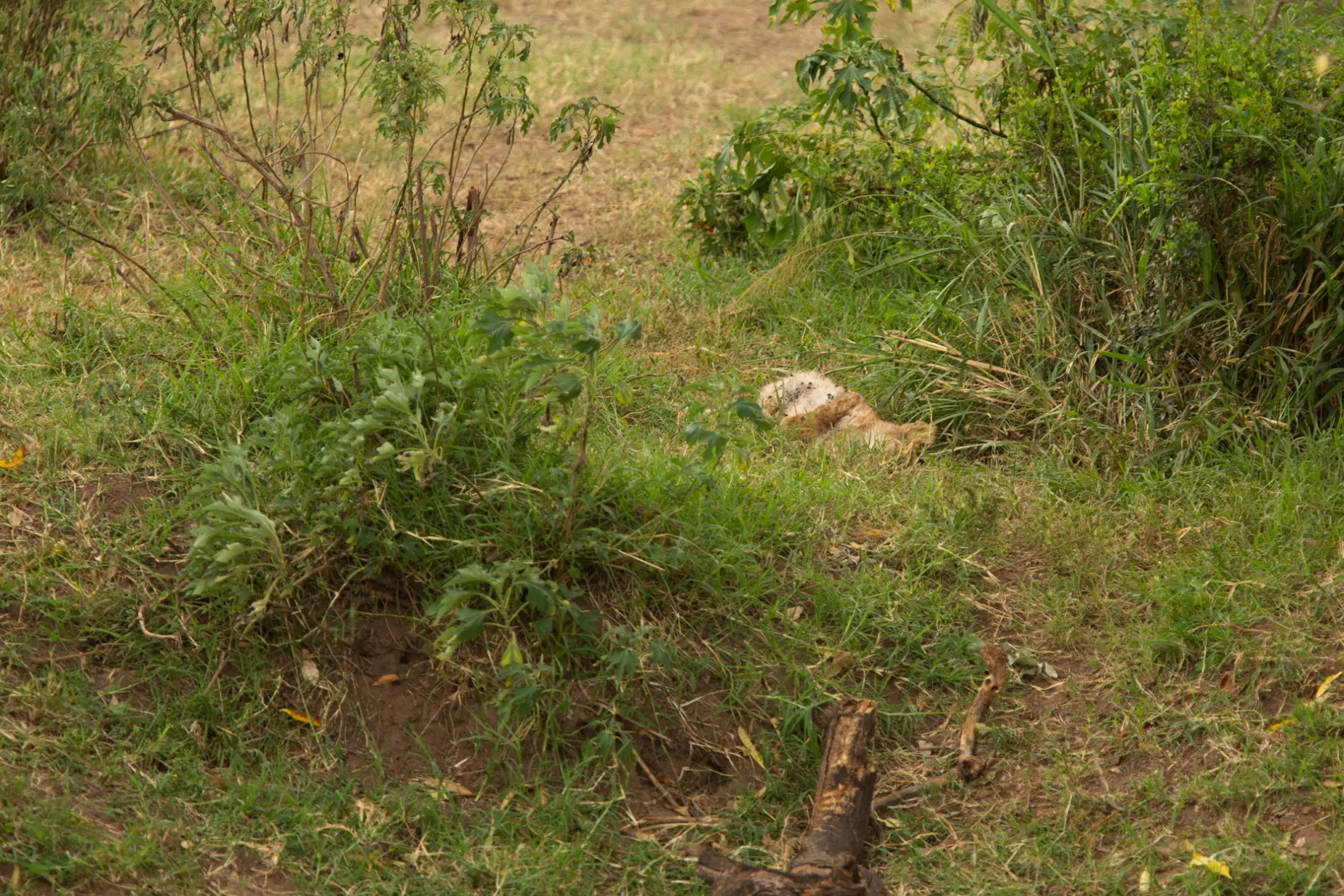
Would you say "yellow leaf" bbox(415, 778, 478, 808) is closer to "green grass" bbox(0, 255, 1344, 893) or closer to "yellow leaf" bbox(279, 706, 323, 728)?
"green grass" bbox(0, 255, 1344, 893)

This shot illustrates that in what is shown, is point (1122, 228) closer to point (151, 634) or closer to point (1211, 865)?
point (1211, 865)

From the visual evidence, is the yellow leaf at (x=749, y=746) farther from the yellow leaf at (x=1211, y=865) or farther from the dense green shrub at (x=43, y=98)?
the dense green shrub at (x=43, y=98)

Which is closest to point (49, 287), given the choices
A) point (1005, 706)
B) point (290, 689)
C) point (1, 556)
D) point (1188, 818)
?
point (1, 556)

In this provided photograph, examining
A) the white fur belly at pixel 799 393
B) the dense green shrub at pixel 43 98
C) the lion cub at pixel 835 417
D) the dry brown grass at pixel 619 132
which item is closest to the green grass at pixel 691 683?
the lion cub at pixel 835 417

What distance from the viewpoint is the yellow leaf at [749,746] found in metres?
3.07

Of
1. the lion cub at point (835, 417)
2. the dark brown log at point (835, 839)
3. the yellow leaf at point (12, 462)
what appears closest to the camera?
the dark brown log at point (835, 839)

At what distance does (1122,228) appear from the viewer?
4141 millimetres

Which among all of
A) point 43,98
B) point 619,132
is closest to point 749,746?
point 43,98

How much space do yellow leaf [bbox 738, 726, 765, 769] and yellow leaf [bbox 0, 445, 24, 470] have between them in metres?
1.93

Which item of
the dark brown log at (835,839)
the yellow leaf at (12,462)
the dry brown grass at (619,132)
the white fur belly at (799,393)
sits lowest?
the dark brown log at (835,839)

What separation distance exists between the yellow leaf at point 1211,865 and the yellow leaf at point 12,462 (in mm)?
2902

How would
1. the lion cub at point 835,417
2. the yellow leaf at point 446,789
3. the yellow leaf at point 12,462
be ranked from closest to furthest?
1. the yellow leaf at point 446,789
2. the yellow leaf at point 12,462
3. the lion cub at point 835,417

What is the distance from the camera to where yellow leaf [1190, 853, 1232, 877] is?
106 inches

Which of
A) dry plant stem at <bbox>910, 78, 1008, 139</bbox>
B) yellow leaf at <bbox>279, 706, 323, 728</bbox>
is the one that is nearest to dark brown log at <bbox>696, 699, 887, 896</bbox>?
yellow leaf at <bbox>279, 706, 323, 728</bbox>
